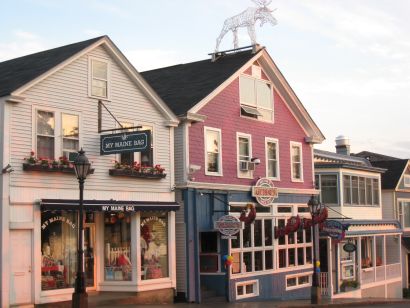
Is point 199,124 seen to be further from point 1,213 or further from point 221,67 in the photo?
point 1,213

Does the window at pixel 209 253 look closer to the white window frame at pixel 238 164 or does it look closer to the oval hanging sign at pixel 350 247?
the white window frame at pixel 238 164

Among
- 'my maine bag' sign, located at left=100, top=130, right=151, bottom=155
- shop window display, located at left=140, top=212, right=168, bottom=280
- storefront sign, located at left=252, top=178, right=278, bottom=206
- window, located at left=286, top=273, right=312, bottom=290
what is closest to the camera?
'my maine bag' sign, located at left=100, top=130, right=151, bottom=155

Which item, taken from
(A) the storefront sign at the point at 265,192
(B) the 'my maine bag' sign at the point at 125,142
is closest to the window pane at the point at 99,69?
(B) the 'my maine bag' sign at the point at 125,142

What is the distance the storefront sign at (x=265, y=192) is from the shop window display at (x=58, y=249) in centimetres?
936

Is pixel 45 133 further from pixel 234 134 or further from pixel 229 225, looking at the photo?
pixel 234 134

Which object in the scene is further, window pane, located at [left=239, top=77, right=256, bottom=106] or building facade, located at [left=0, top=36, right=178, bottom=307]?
window pane, located at [left=239, top=77, right=256, bottom=106]

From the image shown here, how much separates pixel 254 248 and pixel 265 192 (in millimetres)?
2407

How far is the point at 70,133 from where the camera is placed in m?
21.4

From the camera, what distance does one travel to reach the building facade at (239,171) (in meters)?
25.7

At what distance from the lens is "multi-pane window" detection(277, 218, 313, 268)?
3039 cm

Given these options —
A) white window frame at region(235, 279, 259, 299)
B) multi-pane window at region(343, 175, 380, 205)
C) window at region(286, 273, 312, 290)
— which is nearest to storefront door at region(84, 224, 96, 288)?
white window frame at region(235, 279, 259, 299)

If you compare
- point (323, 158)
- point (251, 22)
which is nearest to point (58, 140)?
point (251, 22)

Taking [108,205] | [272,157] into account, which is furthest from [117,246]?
[272,157]

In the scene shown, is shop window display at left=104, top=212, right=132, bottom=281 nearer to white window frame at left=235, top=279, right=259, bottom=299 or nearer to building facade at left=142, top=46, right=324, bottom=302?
building facade at left=142, top=46, right=324, bottom=302
